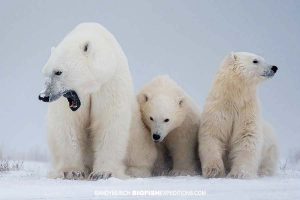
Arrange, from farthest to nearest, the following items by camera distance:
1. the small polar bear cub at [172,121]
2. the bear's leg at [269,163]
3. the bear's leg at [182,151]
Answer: the bear's leg at [269,163], the bear's leg at [182,151], the small polar bear cub at [172,121]

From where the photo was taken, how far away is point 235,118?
8.73m

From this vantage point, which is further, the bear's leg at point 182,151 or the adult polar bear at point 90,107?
the bear's leg at point 182,151

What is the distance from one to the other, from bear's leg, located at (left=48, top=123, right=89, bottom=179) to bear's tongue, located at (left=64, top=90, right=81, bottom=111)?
0.36m

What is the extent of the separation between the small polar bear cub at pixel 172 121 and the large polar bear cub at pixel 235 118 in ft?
1.20

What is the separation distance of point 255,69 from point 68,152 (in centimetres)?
300

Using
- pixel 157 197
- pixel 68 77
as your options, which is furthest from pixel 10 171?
pixel 157 197

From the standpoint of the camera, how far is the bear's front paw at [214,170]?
8.18 m

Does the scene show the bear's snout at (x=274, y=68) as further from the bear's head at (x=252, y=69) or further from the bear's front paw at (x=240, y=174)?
the bear's front paw at (x=240, y=174)

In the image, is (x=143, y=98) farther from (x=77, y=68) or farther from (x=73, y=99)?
(x=77, y=68)

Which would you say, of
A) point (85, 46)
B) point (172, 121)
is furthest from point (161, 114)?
point (85, 46)

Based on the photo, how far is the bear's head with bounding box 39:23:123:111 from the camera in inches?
284

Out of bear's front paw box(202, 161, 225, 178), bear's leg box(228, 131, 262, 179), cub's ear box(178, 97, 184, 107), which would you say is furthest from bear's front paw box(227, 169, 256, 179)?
cub's ear box(178, 97, 184, 107)

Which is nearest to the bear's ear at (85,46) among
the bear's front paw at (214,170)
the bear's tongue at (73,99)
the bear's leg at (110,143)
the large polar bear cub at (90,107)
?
the large polar bear cub at (90,107)

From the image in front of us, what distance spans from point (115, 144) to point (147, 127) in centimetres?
102
